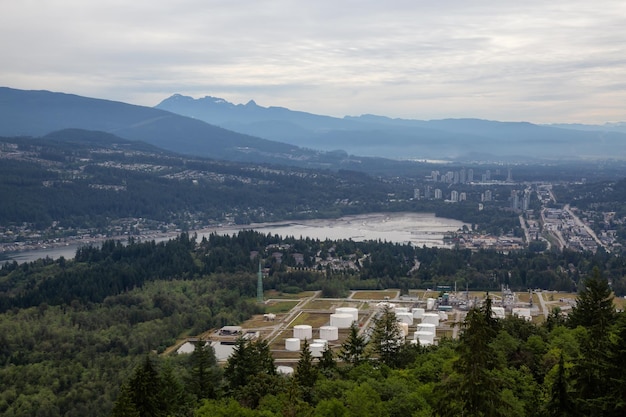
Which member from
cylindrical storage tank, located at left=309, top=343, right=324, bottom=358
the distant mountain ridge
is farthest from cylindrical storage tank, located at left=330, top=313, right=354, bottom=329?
the distant mountain ridge

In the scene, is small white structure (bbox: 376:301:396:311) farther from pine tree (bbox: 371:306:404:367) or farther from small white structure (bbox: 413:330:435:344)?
pine tree (bbox: 371:306:404:367)

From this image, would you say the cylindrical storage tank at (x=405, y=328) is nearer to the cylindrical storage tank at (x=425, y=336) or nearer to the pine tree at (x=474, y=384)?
the cylindrical storage tank at (x=425, y=336)

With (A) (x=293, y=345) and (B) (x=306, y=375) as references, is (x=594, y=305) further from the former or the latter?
(A) (x=293, y=345)

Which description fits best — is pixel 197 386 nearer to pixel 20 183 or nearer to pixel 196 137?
pixel 20 183

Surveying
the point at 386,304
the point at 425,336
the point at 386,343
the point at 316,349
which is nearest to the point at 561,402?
the point at 386,343

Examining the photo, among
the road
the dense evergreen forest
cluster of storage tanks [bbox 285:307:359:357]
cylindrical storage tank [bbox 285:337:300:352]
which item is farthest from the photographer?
the road
